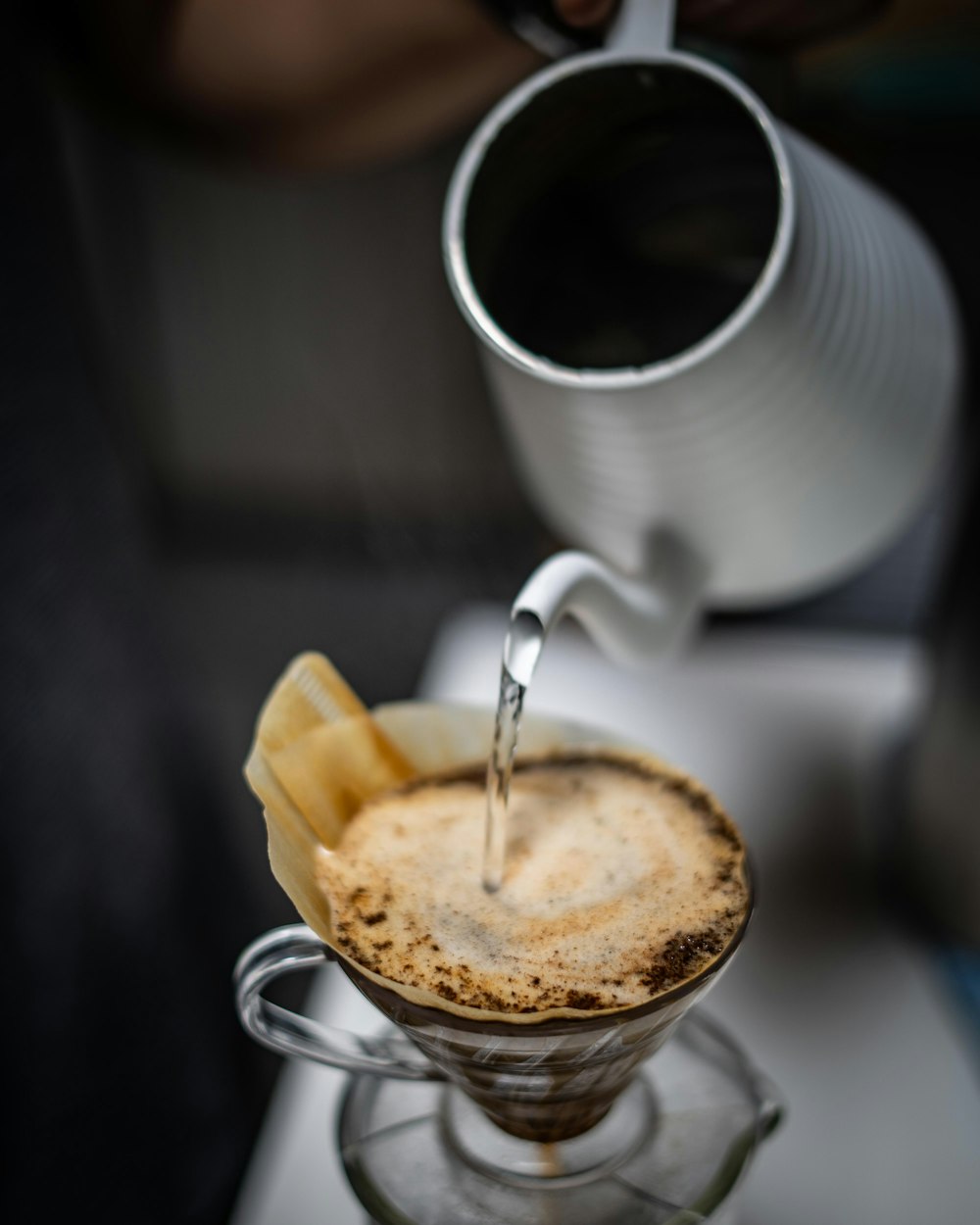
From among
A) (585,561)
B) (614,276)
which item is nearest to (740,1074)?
(585,561)

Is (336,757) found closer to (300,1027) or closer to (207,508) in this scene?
(300,1027)

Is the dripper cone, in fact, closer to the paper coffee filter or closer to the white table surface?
the paper coffee filter

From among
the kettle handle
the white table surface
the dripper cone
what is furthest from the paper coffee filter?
the kettle handle

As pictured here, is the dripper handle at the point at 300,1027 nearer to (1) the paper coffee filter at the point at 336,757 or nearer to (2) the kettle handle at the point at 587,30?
(1) the paper coffee filter at the point at 336,757

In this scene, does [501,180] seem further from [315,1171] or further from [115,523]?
[315,1171]

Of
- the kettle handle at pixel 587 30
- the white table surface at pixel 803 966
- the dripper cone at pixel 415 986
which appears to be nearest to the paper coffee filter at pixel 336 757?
the dripper cone at pixel 415 986

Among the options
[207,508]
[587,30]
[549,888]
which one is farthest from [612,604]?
[207,508]

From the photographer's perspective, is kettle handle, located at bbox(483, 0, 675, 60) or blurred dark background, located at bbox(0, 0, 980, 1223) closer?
kettle handle, located at bbox(483, 0, 675, 60)
